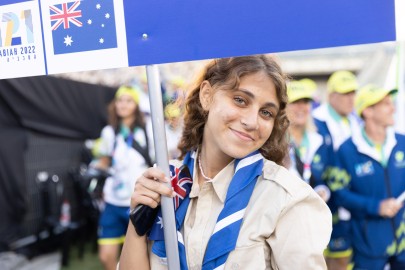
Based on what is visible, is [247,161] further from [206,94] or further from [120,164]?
[120,164]

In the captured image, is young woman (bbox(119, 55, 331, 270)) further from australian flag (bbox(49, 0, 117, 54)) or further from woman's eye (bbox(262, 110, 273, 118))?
australian flag (bbox(49, 0, 117, 54))

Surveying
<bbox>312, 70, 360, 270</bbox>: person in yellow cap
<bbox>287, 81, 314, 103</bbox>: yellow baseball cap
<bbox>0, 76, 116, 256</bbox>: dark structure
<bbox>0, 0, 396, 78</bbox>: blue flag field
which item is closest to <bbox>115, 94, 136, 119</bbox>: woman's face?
<bbox>0, 76, 116, 256</bbox>: dark structure

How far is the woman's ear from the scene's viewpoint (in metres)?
1.98

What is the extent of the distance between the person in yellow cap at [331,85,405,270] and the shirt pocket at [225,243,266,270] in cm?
245

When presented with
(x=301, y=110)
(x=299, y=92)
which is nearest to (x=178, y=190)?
(x=301, y=110)

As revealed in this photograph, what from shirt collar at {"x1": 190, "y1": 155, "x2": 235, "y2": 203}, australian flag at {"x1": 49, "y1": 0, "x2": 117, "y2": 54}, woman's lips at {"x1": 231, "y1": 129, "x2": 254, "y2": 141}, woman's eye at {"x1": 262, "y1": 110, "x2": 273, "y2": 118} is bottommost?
shirt collar at {"x1": 190, "y1": 155, "x2": 235, "y2": 203}

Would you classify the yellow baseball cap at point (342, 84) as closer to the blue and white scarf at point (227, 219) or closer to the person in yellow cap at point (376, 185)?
the person in yellow cap at point (376, 185)

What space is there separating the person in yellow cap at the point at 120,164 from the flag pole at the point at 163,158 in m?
3.14

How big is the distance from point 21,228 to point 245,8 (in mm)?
5250

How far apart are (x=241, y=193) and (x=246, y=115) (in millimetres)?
251

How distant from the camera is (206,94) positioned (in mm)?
1997

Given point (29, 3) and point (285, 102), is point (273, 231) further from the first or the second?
point (29, 3)

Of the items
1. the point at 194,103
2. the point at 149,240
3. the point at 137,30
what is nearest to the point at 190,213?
the point at 149,240

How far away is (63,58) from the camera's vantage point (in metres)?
1.75
